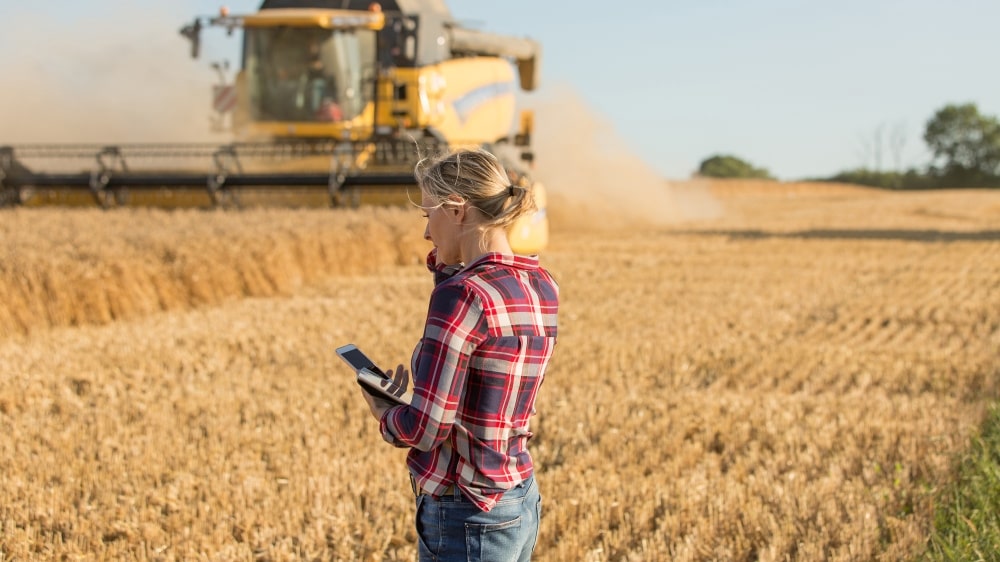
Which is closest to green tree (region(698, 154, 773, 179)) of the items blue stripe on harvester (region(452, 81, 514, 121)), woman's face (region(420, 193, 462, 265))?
blue stripe on harvester (region(452, 81, 514, 121))

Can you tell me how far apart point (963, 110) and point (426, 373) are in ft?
242

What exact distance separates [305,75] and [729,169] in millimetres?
62234

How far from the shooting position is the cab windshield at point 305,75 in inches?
572

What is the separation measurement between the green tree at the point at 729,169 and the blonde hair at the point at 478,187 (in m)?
72.7

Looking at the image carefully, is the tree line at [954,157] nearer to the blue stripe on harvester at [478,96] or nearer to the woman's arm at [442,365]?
the blue stripe on harvester at [478,96]

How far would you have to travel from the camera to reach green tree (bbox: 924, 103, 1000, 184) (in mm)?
65000

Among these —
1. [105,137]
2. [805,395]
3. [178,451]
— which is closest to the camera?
[178,451]

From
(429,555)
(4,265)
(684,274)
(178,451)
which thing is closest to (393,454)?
(178,451)

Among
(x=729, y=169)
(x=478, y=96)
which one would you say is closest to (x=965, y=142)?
(x=729, y=169)

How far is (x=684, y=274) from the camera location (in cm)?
1213

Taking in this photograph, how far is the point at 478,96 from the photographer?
56.1ft

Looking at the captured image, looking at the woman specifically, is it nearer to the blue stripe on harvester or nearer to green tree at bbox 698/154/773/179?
the blue stripe on harvester

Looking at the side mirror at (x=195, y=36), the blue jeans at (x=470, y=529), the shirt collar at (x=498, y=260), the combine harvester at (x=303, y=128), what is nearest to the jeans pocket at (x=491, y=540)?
the blue jeans at (x=470, y=529)

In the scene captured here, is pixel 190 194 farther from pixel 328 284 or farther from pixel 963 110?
pixel 963 110
